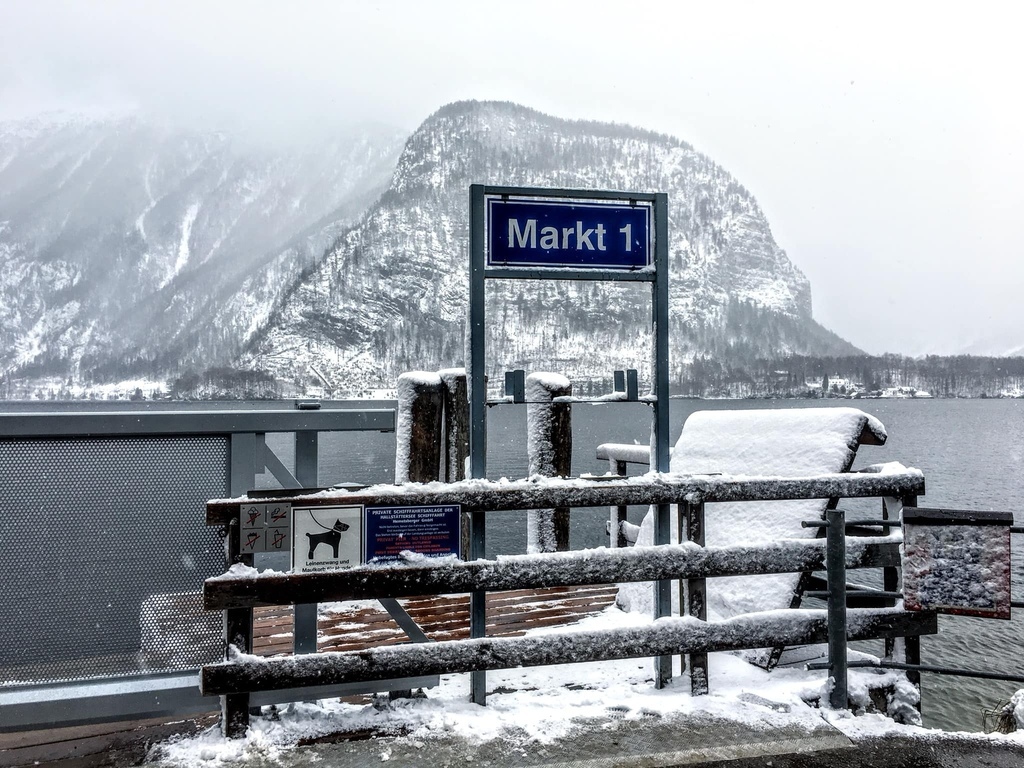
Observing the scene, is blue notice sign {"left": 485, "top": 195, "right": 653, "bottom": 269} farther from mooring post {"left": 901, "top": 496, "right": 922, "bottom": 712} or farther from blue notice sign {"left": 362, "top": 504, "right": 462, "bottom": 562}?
mooring post {"left": 901, "top": 496, "right": 922, "bottom": 712}

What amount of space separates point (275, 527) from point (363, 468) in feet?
124

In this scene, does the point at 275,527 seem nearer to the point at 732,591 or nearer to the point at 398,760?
the point at 398,760

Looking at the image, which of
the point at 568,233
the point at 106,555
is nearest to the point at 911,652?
the point at 568,233

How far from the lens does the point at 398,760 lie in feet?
9.72

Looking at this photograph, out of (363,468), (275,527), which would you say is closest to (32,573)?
(275,527)

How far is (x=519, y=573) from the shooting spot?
3.39m

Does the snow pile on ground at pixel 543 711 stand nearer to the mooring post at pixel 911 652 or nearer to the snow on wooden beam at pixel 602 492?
the mooring post at pixel 911 652

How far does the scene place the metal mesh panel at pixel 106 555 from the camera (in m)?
3.29

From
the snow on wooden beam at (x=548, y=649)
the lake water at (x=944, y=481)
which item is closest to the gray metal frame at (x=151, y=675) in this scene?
the snow on wooden beam at (x=548, y=649)

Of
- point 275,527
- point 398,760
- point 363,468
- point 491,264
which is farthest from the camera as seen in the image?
point 363,468

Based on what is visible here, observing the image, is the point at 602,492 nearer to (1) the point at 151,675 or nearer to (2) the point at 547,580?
(2) the point at 547,580

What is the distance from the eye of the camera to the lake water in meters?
9.83

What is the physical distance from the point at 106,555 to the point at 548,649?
2226 mm

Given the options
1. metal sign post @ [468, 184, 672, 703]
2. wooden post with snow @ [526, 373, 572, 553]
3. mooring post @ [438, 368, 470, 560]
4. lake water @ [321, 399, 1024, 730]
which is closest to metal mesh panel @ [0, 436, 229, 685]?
metal sign post @ [468, 184, 672, 703]
